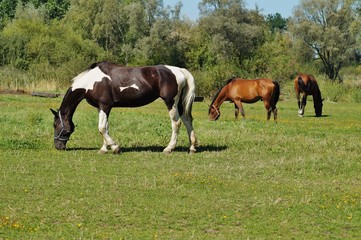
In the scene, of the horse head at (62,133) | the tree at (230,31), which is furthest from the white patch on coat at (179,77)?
the tree at (230,31)

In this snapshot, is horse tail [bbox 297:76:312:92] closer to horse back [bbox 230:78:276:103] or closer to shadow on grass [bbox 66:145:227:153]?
horse back [bbox 230:78:276:103]

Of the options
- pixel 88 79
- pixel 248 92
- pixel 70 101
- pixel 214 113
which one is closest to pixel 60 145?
pixel 70 101

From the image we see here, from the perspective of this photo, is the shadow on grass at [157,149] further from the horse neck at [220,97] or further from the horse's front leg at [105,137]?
the horse neck at [220,97]

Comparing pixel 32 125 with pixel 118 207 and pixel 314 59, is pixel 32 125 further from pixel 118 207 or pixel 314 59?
pixel 314 59

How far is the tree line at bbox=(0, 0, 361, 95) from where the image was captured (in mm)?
61312

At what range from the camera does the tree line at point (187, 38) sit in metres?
61.3

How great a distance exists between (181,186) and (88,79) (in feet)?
18.6

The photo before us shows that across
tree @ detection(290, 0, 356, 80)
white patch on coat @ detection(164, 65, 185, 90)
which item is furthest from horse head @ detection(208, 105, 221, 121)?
tree @ detection(290, 0, 356, 80)

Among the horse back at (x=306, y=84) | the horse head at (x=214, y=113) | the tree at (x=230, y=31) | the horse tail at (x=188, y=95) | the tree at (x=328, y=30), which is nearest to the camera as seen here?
the horse tail at (x=188, y=95)

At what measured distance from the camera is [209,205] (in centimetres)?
1015

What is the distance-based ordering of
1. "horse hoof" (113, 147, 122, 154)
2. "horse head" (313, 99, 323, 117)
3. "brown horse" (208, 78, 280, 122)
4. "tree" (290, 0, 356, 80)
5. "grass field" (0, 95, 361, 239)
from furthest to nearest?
"tree" (290, 0, 356, 80), "horse head" (313, 99, 323, 117), "brown horse" (208, 78, 280, 122), "horse hoof" (113, 147, 122, 154), "grass field" (0, 95, 361, 239)

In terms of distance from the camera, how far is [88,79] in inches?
640

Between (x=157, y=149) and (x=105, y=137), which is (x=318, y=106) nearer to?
(x=157, y=149)

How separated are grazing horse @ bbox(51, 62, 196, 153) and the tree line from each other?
3588cm
